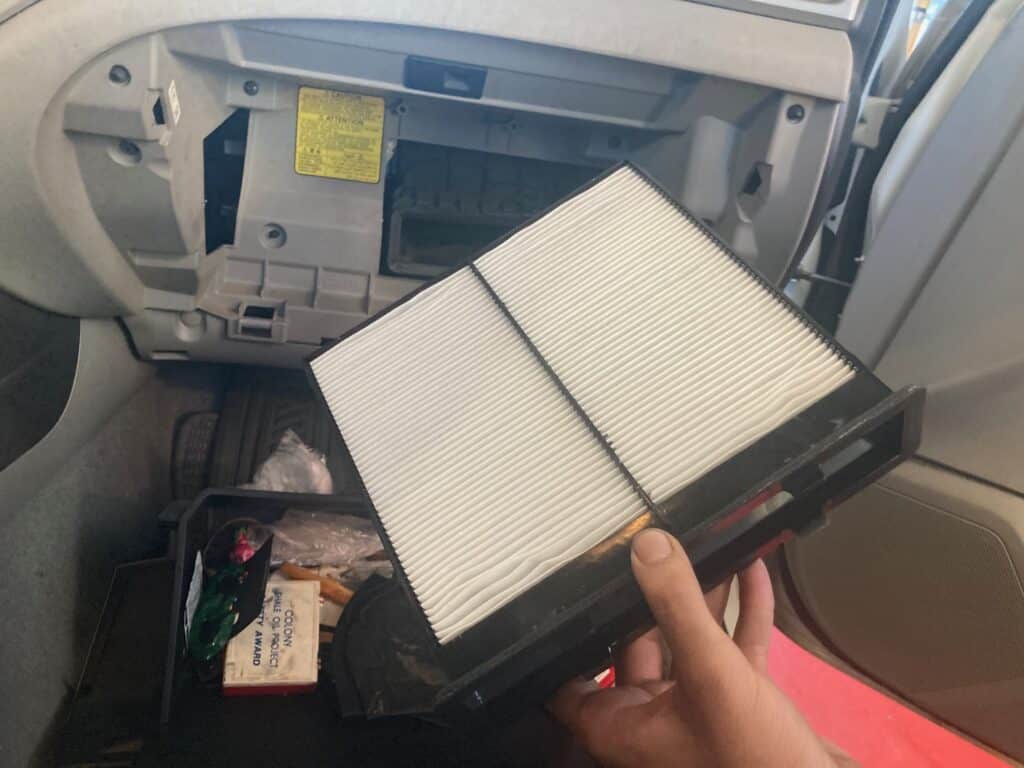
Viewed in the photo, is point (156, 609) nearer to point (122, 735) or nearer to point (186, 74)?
point (122, 735)

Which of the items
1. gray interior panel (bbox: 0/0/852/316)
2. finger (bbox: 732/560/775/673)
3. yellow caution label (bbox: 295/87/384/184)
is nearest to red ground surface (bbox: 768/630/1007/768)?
finger (bbox: 732/560/775/673)

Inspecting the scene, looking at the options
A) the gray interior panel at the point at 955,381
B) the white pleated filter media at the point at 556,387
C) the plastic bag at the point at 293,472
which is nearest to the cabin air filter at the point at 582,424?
the white pleated filter media at the point at 556,387

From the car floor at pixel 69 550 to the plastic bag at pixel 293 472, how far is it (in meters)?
0.23

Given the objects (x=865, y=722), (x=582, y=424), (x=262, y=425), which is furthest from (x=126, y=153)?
(x=865, y=722)

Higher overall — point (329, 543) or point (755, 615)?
point (755, 615)

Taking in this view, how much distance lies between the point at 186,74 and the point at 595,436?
79 centimetres

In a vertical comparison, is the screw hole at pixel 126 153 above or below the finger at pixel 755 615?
above

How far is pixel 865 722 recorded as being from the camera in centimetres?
154

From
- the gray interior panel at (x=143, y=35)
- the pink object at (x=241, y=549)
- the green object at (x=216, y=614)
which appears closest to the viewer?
the gray interior panel at (x=143, y=35)

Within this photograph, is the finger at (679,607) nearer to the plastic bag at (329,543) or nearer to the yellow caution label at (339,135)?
the plastic bag at (329,543)

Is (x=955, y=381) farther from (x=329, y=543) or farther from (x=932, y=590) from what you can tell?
(x=329, y=543)

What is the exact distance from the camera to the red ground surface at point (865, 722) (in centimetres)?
150

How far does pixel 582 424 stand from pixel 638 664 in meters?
0.43

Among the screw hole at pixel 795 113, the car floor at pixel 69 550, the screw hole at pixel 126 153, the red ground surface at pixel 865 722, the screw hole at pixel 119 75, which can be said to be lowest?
the red ground surface at pixel 865 722
